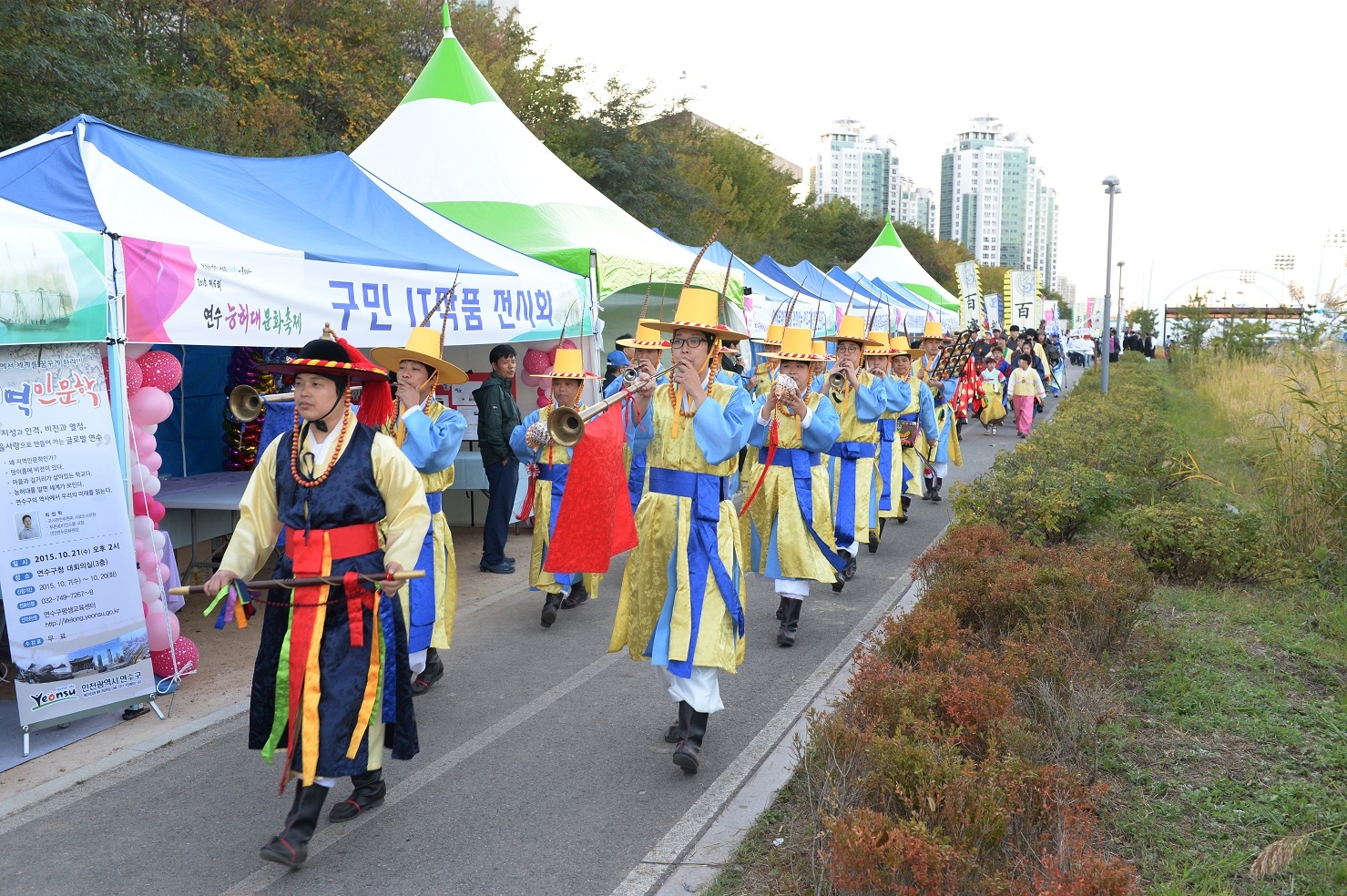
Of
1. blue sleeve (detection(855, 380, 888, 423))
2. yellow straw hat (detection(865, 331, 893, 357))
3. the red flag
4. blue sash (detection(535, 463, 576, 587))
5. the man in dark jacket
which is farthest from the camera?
yellow straw hat (detection(865, 331, 893, 357))

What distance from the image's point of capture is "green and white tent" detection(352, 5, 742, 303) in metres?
9.97

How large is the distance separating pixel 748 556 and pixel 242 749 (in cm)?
309

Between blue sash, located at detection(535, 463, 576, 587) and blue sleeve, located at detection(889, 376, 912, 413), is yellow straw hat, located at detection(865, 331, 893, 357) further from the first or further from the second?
blue sash, located at detection(535, 463, 576, 587)

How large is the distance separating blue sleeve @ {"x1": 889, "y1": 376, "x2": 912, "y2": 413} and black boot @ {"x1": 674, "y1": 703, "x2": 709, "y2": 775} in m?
4.74

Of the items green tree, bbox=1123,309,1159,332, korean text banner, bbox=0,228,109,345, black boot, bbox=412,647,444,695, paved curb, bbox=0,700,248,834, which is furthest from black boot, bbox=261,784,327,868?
green tree, bbox=1123,309,1159,332

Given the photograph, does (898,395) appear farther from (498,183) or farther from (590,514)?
(498,183)

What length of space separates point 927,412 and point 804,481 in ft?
13.7

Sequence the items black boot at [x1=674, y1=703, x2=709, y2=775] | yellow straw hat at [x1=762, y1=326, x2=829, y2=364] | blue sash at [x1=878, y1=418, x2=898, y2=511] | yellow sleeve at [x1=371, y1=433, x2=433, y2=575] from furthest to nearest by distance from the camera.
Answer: blue sash at [x1=878, y1=418, x2=898, y2=511] → yellow straw hat at [x1=762, y1=326, x2=829, y2=364] → black boot at [x1=674, y1=703, x2=709, y2=775] → yellow sleeve at [x1=371, y1=433, x2=433, y2=575]

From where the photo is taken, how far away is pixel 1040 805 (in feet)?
10.8

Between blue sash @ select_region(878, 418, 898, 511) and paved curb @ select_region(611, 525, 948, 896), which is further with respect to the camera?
blue sash @ select_region(878, 418, 898, 511)

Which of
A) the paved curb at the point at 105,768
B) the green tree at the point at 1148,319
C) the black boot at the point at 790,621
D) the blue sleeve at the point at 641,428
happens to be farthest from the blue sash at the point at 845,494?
the green tree at the point at 1148,319

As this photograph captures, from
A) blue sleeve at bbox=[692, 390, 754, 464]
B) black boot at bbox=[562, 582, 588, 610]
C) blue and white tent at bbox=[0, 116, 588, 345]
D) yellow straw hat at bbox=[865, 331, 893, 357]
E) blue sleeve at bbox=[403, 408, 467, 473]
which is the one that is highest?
blue and white tent at bbox=[0, 116, 588, 345]

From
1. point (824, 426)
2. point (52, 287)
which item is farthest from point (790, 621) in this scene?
point (52, 287)

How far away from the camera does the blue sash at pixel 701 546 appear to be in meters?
4.50
